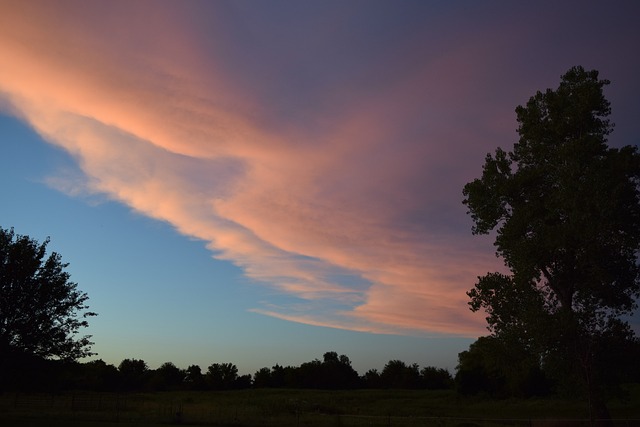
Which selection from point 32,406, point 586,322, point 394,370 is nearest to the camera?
point 586,322

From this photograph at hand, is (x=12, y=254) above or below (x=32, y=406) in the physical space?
above

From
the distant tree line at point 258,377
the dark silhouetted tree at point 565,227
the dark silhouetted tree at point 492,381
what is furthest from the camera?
the distant tree line at point 258,377

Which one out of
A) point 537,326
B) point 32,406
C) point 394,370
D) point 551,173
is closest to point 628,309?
point 537,326

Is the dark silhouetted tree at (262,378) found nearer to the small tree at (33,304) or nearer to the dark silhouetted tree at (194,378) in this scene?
the dark silhouetted tree at (194,378)

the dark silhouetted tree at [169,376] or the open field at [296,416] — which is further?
the dark silhouetted tree at [169,376]

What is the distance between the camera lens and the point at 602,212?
1059 inches

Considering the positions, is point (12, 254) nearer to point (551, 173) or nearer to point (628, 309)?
point (551, 173)

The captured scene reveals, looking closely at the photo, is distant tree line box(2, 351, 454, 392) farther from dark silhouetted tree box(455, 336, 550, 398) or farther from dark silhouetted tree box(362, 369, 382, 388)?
dark silhouetted tree box(455, 336, 550, 398)

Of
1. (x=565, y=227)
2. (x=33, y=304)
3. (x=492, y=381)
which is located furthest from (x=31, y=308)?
(x=492, y=381)

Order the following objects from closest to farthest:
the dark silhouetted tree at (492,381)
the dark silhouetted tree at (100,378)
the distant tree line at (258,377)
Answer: the dark silhouetted tree at (492,381) → the dark silhouetted tree at (100,378) → the distant tree line at (258,377)

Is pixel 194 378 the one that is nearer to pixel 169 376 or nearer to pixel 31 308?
pixel 169 376

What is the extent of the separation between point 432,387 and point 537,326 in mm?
102968

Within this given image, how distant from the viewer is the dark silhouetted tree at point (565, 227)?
28.0 metres

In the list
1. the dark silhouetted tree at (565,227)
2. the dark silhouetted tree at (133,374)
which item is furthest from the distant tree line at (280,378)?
the dark silhouetted tree at (565,227)
